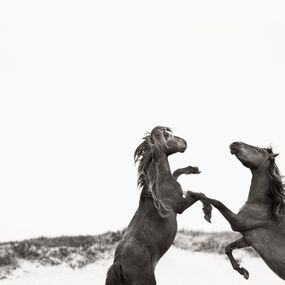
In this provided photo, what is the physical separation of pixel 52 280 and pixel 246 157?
8.28 metres

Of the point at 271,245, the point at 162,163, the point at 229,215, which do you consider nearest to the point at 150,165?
the point at 162,163

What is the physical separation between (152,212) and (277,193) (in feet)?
6.73

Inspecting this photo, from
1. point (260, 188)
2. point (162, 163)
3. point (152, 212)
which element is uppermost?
point (162, 163)

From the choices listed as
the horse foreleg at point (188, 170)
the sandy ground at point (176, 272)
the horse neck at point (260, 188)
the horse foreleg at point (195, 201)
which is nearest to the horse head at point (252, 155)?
the horse neck at point (260, 188)

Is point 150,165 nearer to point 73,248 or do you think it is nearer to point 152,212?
point 152,212

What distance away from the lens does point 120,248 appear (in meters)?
11.7

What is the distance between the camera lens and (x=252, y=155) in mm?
12727

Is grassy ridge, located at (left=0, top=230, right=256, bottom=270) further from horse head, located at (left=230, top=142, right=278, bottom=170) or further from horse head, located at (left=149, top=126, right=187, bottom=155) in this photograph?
horse head, located at (left=230, top=142, right=278, bottom=170)

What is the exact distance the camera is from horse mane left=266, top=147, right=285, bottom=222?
12457 millimetres

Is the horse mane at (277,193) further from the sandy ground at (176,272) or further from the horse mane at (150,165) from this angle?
the sandy ground at (176,272)

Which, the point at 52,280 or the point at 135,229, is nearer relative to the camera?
the point at 135,229

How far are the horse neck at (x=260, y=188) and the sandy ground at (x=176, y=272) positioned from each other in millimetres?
8035

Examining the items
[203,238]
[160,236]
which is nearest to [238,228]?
[160,236]

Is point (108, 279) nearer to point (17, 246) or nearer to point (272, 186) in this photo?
point (272, 186)
